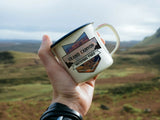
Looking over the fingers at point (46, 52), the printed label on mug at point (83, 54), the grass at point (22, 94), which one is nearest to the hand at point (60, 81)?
the fingers at point (46, 52)

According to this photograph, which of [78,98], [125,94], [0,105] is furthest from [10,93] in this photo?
[78,98]

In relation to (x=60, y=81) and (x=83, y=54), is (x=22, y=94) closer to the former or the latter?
(x=60, y=81)

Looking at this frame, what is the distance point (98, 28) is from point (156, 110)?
8352mm

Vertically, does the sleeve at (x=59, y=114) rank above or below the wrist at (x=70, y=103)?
above

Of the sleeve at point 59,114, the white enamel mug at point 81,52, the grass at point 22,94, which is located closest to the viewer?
the sleeve at point 59,114

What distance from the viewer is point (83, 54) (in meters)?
1.89

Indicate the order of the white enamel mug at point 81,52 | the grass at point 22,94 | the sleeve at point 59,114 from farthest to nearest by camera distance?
the grass at point 22,94 < the white enamel mug at point 81,52 < the sleeve at point 59,114

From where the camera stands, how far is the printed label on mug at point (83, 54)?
1881 millimetres

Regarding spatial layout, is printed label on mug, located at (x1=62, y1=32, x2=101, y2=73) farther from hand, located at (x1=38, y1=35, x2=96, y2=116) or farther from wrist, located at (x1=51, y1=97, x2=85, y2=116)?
wrist, located at (x1=51, y1=97, x2=85, y2=116)

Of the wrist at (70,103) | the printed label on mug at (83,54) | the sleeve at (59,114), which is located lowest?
the wrist at (70,103)

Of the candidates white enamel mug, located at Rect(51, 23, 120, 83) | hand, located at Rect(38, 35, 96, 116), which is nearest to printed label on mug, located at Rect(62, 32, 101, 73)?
white enamel mug, located at Rect(51, 23, 120, 83)

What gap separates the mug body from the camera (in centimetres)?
188

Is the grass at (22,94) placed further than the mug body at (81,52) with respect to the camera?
Yes

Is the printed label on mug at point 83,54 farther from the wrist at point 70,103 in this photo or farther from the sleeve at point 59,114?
the sleeve at point 59,114
